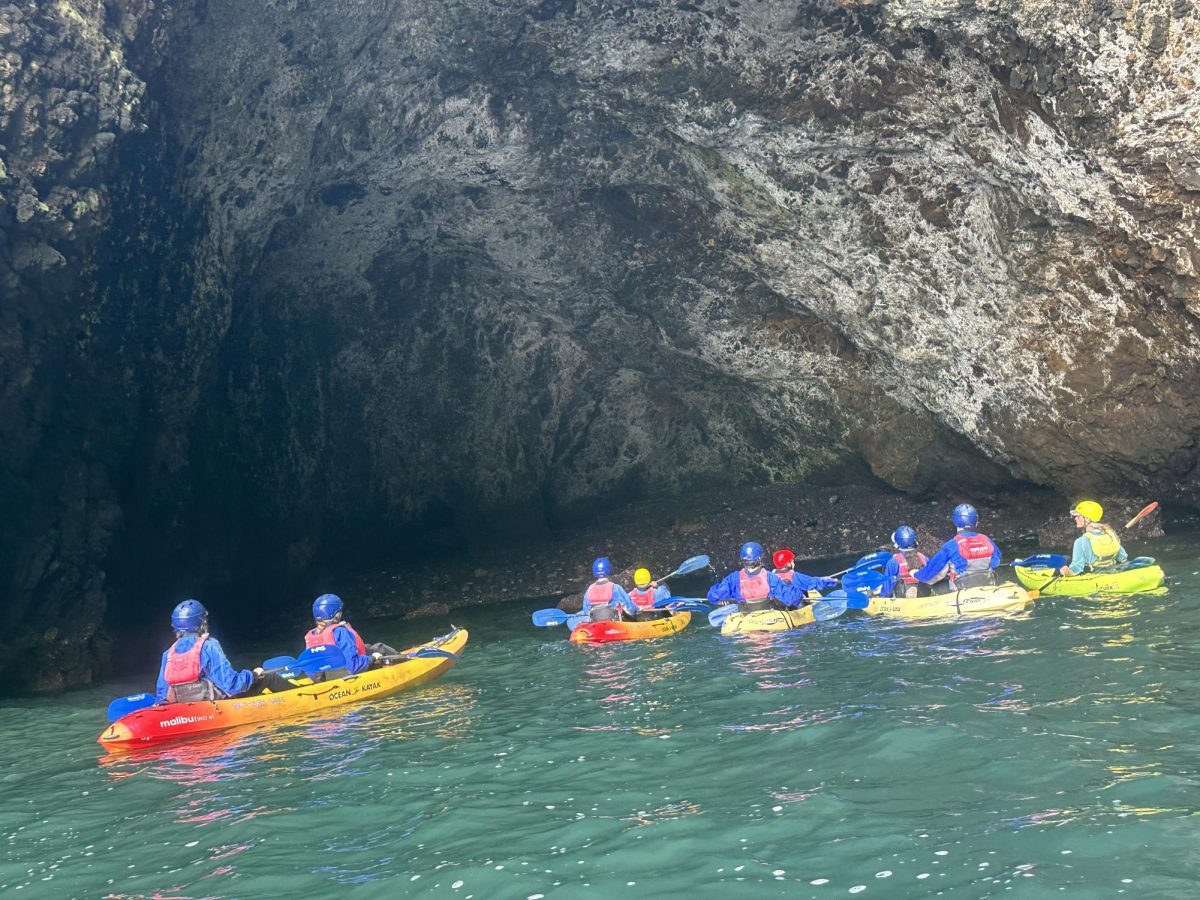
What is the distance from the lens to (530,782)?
7.55 m

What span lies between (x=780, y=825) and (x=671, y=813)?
2.37 ft

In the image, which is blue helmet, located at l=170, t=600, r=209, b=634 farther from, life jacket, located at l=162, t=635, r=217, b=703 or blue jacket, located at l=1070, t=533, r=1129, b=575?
blue jacket, located at l=1070, t=533, r=1129, b=575

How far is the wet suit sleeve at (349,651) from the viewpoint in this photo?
12.9 meters

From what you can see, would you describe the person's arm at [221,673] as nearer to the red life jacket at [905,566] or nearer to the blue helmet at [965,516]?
the red life jacket at [905,566]

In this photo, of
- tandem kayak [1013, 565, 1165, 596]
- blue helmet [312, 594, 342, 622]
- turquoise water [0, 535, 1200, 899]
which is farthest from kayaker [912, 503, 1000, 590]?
blue helmet [312, 594, 342, 622]

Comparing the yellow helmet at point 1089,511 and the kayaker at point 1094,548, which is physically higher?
the yellow helmet at point 1089,511

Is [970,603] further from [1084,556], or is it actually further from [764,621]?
[764,621]

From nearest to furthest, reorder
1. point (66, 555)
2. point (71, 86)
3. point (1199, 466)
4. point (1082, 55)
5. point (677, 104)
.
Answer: point (1082, 55) < point (71, 86) < point (66, 555) < point (677, 104) < point (1199, 466)

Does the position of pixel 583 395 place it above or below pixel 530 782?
above

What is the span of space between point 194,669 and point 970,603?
30.3ft

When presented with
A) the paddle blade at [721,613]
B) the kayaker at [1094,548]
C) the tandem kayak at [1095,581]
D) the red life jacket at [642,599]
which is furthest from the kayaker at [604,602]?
the kayaker at [1094,548]

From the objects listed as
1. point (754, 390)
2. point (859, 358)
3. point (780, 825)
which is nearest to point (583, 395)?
point (754, 390)

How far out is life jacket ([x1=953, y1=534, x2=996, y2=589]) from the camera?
13.9m

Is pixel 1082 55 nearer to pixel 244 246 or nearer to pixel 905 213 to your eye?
pixel 905 213
